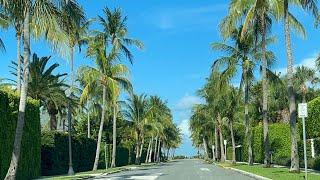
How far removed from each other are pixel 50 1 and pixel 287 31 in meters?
15.6

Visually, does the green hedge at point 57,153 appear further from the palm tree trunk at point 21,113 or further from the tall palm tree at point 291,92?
the palm tree trunk at point 21,113

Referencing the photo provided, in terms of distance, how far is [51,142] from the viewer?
128 ft

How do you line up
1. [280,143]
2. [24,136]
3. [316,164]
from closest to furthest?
1. [24,136]
2. [316,164]
3. [280,143]

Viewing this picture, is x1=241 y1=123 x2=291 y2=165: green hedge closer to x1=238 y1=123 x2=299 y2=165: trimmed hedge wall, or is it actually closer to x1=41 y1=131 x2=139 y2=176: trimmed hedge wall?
x1=238 y1=123 x2=299 y2=165: trimmed hedge wall

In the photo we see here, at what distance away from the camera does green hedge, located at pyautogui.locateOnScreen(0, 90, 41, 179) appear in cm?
2662

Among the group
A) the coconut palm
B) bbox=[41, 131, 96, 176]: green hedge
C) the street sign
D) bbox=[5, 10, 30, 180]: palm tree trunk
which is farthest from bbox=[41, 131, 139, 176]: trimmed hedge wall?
the street sign

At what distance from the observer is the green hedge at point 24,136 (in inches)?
1048

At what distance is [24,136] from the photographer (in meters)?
29.8

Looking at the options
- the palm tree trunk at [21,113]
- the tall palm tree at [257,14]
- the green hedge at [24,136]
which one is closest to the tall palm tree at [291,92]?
the tall palm tree at [257,14]

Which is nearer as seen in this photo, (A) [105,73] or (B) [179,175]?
(B) [179,175]

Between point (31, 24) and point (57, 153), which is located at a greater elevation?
point (31, 24)

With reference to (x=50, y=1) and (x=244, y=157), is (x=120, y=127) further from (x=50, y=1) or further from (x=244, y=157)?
(x=50, y=1)

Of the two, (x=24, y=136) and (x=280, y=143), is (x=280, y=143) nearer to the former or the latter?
(x=280, y=143)

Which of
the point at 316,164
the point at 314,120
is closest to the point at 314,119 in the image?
the point at 314,120
